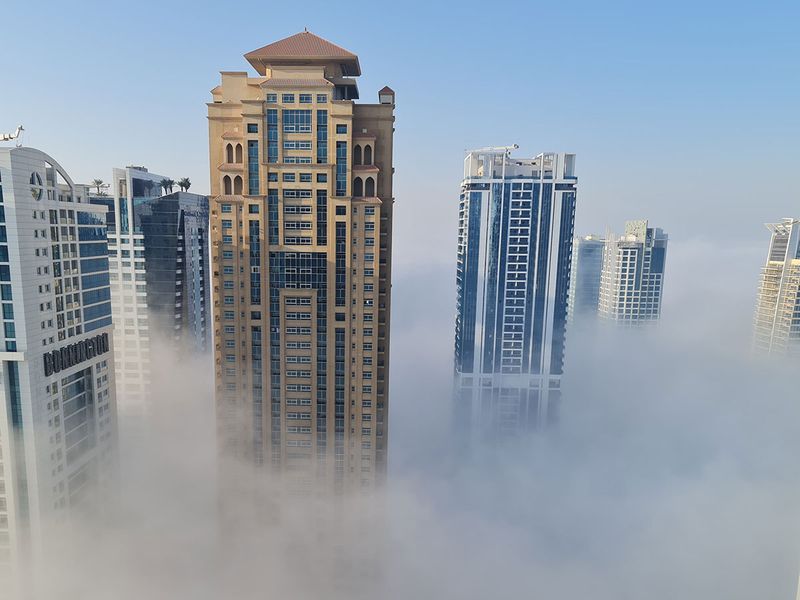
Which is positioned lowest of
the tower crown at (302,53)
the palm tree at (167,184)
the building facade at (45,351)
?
the building facade at (45,351)

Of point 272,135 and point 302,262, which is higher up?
point 272,135

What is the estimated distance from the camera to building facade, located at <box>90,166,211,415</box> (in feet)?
181

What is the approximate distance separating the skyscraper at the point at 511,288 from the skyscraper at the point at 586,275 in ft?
115

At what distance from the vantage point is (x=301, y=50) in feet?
117

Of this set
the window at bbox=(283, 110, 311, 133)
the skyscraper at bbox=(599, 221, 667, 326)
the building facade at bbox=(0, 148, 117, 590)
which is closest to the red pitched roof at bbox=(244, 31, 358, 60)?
the window at bbox=(283, 110, 311, 133)

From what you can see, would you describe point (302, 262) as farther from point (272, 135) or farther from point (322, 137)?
point (272, 135)

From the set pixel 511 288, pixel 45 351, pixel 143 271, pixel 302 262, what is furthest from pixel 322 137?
pixel 511 288

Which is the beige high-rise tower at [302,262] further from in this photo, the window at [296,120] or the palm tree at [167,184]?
the palm tree at [167,184]

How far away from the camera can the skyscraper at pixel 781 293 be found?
7107cm

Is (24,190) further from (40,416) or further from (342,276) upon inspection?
(342,276)

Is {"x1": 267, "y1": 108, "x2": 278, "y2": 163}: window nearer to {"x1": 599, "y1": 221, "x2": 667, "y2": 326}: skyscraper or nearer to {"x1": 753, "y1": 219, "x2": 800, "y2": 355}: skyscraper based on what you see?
{"x1": 753, "y1": 219, "x2": 800, "y2": 355}: skyscraper

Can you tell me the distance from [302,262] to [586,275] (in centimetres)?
9121

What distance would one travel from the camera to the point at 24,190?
30234 mm

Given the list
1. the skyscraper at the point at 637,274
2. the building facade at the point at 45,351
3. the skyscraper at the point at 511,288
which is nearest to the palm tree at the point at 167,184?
the building facade at the point at 45,351
